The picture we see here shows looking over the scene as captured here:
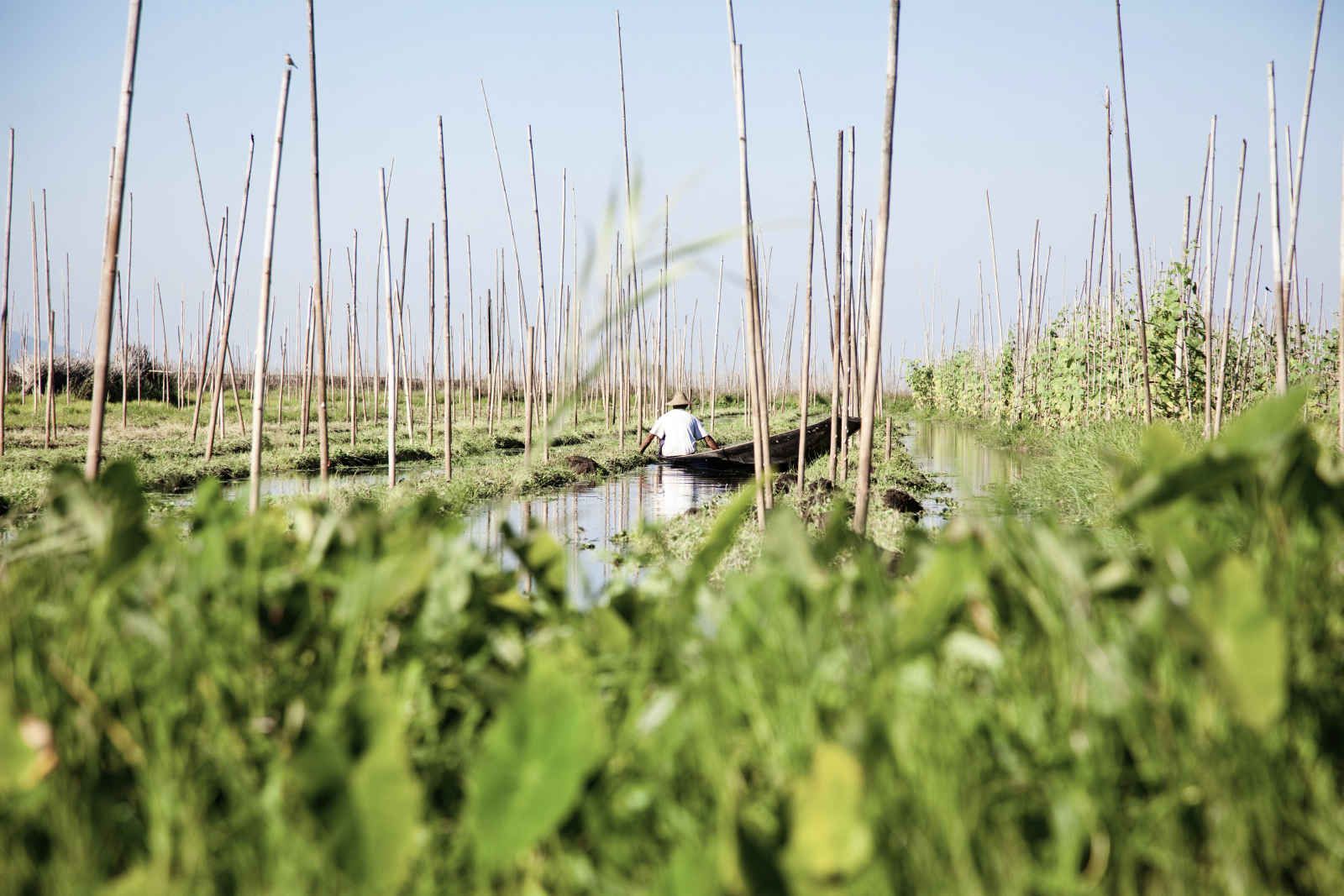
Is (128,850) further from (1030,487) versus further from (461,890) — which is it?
(1030,487)

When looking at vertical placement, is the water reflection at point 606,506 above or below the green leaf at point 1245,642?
below

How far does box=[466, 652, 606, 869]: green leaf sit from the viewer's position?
0.58 m

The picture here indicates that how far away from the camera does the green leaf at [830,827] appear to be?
0.53 m

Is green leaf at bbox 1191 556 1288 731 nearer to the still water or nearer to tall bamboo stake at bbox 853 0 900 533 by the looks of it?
tall bamboo stake at bbox 853 0 900 533

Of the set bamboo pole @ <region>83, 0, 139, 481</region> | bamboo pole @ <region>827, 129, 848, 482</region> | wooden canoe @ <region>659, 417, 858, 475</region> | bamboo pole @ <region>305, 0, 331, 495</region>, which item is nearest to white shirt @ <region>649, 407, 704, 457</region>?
wooden canoe @ <region>659, 417, 858, 475</region>

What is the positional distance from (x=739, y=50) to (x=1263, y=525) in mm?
4135

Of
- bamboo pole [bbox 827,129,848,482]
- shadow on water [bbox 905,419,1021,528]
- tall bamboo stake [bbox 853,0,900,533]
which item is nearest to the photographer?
tall bamboo stake [bbox 853,0,900,533]

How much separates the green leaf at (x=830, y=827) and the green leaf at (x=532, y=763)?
147 millimetres

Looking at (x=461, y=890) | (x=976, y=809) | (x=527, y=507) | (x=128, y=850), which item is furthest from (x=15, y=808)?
(x=527, y=507)

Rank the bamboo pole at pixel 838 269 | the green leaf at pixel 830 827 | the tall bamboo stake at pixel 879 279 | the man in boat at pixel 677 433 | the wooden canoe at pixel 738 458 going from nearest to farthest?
the green leaf at pixel 830 827 < the tall bamboo stake at pixel 879 279 < the bamboo pole at pixel 838 269 < the wooden canoe at pixel 738 458 < the man in boat at pixel 677 433

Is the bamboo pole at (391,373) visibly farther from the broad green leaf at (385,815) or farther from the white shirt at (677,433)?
the broad green leaf at (385,815)

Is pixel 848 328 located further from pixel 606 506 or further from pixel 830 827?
pixel 830 827

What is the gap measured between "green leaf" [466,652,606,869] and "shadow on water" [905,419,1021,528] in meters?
0.40

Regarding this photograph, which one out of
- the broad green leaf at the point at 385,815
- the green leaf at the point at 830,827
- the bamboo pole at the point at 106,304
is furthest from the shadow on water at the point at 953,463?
the bamboo pole at the point at 106,304
